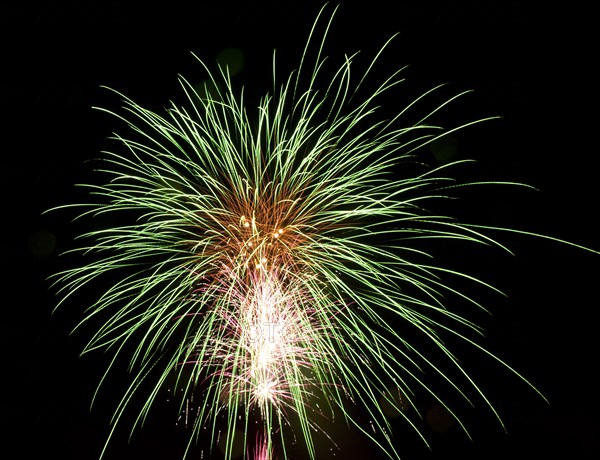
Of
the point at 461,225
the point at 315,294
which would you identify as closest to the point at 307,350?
the point at 315,294

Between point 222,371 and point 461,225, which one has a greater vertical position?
point 461,225

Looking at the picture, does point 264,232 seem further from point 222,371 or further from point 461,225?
point 461,225

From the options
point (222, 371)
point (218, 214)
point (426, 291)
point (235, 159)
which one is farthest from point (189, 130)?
point (426, 291)

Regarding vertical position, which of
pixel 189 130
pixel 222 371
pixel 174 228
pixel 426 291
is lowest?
pixel 222 371

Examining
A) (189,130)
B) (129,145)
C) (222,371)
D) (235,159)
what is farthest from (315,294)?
(129,145)

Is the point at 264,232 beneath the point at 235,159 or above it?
beneath

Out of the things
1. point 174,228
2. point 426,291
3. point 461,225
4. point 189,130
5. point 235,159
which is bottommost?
point 426,291

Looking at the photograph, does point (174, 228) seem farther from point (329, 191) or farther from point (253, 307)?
point (329, 191)

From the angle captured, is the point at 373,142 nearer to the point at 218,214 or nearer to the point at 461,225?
the point at 461,225
